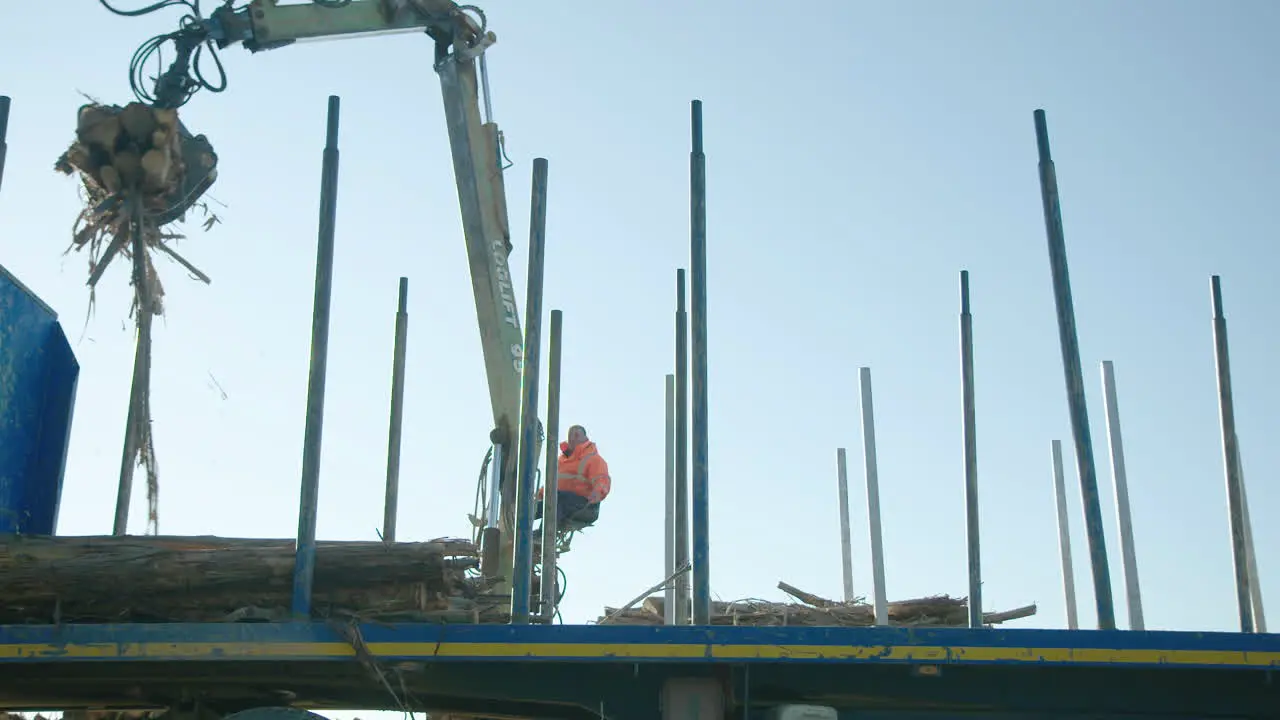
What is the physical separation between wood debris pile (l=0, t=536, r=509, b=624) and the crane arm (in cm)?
362

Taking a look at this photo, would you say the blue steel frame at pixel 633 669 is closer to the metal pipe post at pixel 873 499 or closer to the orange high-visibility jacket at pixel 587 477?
the metal pipe post at pixel 873 499

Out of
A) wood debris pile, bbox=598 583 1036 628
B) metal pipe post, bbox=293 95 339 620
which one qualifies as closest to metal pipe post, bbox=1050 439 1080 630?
wood debris pile, bbox=598 583 1036 628

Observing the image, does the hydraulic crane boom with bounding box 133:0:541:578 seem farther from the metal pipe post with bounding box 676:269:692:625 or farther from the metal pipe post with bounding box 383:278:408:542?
the metal pipe post with bounding box 676:269:692:625

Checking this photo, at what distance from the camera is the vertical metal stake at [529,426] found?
611 centimetres

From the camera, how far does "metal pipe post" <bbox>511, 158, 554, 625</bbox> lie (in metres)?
6.11

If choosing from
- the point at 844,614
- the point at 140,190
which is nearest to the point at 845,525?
the point at 844,614

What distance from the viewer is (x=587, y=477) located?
35.4 ft

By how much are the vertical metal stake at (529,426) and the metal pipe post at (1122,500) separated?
11.1 ft

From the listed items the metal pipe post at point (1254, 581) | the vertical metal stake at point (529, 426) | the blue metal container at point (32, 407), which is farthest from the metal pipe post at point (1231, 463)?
the blue metal container at point (32, 407)

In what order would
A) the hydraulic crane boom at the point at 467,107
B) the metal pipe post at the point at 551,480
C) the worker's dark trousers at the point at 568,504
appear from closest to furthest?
1. the metal pipe post at the point at 551,480
2. the hydraulic crane boom at the point at 467,107
3. the worker's dark trousers at the point at 568,504

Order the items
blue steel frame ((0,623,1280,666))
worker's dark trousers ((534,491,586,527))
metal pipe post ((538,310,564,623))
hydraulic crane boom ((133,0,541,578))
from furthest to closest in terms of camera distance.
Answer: worker's dark trousers ((534,491,586,527)), hydraulic crane boom ((133,0,541,578)), metal pipe post ((538,310,564,623)), blue steel frame ((0,623,1280,666))

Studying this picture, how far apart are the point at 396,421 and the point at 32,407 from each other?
2.12 m

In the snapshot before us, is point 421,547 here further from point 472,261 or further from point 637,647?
point 472,261

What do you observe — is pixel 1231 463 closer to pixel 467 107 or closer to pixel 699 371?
pixel 699 371
